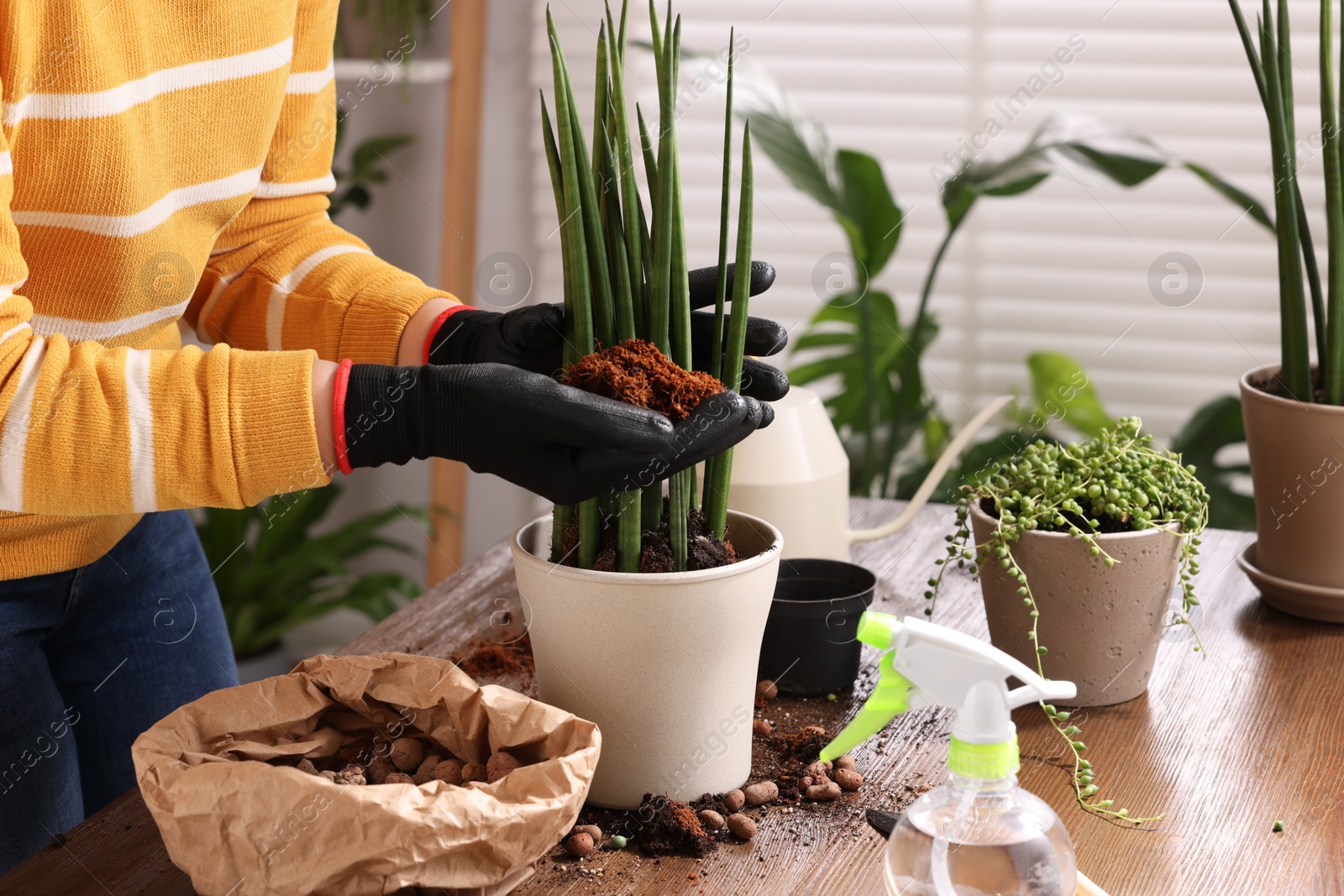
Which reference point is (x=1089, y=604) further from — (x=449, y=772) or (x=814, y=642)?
(x=449, y=772)

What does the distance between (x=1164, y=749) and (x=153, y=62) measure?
82 centimetres

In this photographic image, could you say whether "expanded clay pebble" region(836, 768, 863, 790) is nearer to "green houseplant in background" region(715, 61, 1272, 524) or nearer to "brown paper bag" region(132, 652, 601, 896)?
"brown paper bag" region(132, 652, 601, 896)

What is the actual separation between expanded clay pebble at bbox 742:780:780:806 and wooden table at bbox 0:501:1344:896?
1 centimetres

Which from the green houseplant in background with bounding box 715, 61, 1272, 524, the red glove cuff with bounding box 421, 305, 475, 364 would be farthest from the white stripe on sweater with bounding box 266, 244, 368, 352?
the green houseplant in background with bounding box 715, 61, 1272, 524

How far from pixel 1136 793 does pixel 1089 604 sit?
13 cm

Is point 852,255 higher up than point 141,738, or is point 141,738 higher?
point 852,255

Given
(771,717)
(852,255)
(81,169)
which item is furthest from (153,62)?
(852,255)

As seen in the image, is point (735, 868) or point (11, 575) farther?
point (11, 575)

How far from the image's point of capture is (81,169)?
73 cm

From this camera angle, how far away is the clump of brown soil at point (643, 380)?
644 millimetres

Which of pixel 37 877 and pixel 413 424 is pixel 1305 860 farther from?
pixel 37 877

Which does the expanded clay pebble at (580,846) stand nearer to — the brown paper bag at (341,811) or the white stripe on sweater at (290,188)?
the brown paper bag at (341,811)

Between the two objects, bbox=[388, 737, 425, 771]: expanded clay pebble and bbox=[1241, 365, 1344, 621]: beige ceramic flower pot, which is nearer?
bbox=[388, 737, 425, 771]: expanded clay pebble

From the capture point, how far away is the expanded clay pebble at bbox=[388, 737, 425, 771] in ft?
2.14
